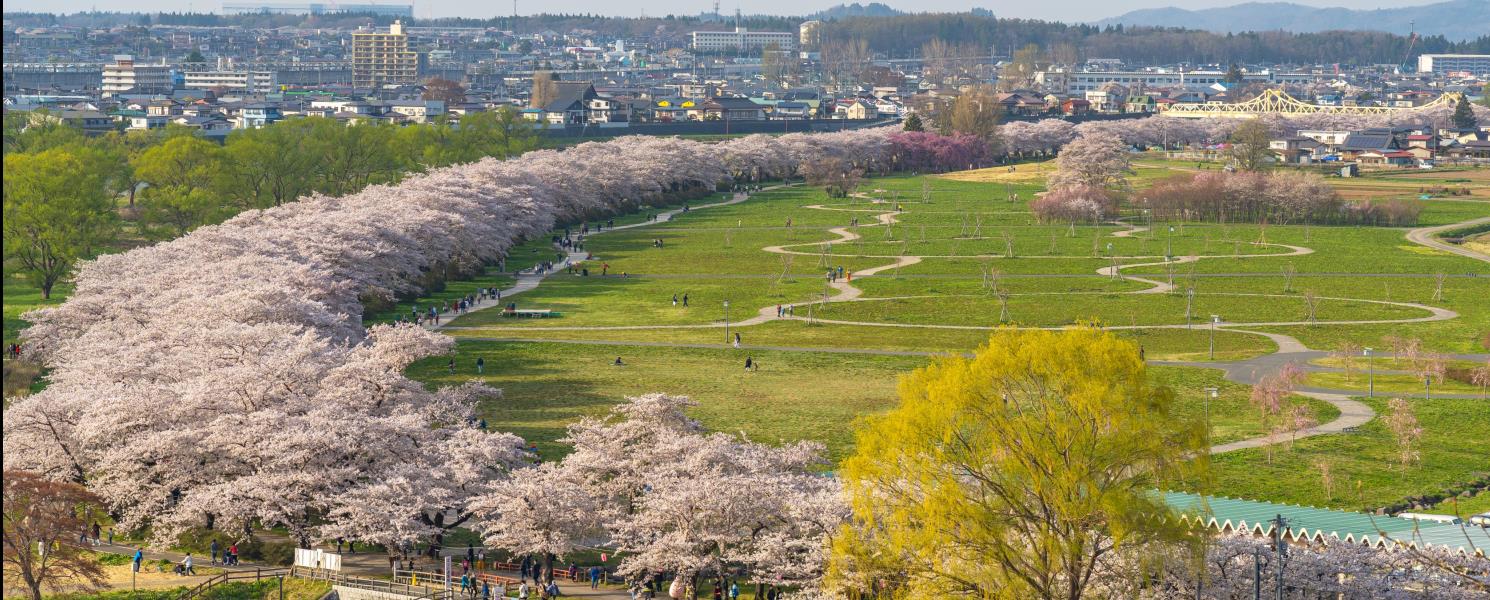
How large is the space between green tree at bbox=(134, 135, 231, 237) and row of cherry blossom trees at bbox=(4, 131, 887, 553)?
Result: 722 inches

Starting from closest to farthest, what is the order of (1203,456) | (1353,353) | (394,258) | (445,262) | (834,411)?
(1203,456)
(834,411)
(1353,353)
(394,258)
(445,262)

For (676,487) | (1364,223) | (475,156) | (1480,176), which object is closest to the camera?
(676,487)

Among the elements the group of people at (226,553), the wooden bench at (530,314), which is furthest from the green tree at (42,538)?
the wooden bench at (530,314)

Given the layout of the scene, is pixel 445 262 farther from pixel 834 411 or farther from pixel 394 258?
pixel 834 411

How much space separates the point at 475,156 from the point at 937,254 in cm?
5048

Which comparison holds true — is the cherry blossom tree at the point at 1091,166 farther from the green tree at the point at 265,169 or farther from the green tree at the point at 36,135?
A: the green tree at the point at 36,135

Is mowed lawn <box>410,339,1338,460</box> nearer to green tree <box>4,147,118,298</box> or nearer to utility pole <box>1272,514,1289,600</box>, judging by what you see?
utility pole <box>1272,514,1289,600</box>

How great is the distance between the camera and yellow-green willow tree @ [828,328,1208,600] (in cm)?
3127

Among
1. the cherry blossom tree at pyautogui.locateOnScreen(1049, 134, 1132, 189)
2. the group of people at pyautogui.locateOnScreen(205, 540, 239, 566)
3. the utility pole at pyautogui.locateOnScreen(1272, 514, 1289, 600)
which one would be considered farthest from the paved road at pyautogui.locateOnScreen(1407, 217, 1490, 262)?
the group of people at pyautogui.locateOnScreen(205, 540, 239, 566)

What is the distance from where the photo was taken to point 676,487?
139 ft

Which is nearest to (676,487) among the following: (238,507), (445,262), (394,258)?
(238,507)

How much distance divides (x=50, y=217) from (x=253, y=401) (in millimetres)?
50271

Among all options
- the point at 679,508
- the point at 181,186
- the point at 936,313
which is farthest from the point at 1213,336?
the point at 181,186

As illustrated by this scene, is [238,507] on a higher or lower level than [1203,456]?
lower
